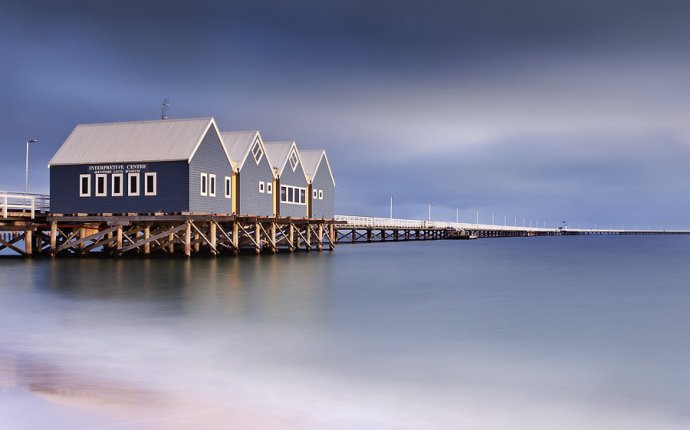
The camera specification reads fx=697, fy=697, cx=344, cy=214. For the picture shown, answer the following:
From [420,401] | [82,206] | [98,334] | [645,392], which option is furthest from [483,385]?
[82,206]

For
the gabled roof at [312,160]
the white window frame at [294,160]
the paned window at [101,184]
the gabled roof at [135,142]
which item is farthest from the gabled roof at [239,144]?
the gabled roof at [312,160]

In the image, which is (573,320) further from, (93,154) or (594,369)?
(93,154)

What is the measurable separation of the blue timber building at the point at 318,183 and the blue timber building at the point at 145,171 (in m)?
16.7

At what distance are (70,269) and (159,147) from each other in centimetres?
1087

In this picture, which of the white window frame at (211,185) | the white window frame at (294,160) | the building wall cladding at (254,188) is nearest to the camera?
the white window frame at (211,185)

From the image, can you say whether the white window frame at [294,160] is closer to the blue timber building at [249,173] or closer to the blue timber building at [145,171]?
the blue timber building at [249,173]

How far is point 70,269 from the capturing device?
120 feet

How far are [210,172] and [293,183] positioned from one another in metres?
14.7

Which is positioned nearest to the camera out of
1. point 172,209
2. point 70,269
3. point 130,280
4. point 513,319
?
point 513,319

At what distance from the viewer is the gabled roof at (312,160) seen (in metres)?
63.4

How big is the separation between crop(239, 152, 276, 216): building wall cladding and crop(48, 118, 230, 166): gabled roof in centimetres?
523

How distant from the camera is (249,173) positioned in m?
50.5

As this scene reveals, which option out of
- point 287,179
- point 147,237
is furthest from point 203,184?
point 287,179

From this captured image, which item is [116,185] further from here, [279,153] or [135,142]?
[279,153]
